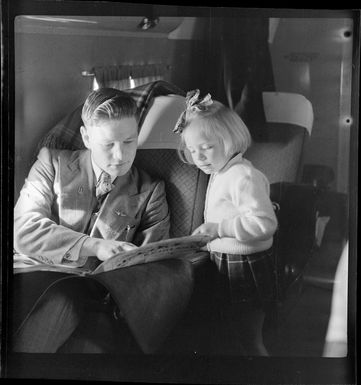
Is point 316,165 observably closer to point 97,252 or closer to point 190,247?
point 190,247

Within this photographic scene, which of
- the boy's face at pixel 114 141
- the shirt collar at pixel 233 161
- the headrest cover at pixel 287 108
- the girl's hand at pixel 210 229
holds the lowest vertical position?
the girl's hand at pixel 210 229

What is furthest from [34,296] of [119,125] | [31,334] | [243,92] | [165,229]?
[243,92]

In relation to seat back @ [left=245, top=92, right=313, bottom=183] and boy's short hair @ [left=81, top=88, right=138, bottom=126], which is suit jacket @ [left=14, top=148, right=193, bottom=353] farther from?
seat back @ [left=245, top=92, right=313, bottom=183]

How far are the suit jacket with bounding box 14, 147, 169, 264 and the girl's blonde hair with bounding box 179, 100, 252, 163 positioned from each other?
0.14 metres

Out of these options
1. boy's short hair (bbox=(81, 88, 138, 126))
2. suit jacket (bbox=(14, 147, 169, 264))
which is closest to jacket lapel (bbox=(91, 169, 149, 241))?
suit jacket (bbox=(14, 147, 169, 264))

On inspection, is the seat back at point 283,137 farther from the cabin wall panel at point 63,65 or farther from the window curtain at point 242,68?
the cabin wall panel at point 63,65

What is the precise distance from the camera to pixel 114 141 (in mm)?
1572

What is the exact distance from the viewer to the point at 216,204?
1.56 m

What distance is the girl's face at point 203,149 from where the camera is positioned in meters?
1.56

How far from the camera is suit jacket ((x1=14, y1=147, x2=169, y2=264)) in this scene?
158 cm

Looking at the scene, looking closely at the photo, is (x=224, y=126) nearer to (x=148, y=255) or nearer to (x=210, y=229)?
(x=210, y=229)

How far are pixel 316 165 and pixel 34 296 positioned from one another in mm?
742

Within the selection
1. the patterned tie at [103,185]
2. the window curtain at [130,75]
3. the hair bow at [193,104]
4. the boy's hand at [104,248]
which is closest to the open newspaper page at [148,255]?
the boy's hand at [104,248]

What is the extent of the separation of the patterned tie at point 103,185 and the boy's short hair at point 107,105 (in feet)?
0.42
